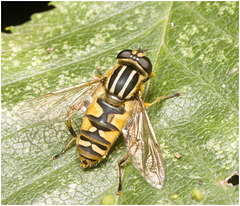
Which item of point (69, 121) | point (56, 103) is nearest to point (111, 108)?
point (69, 121)

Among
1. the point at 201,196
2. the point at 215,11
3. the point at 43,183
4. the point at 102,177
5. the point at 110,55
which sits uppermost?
→ the point at 215,11

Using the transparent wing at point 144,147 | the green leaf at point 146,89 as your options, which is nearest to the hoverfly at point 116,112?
the transparent wing at point 144,147

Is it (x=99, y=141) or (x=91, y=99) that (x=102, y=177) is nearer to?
(x=99, y=141)

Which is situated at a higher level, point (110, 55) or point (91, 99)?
point (110, 55)

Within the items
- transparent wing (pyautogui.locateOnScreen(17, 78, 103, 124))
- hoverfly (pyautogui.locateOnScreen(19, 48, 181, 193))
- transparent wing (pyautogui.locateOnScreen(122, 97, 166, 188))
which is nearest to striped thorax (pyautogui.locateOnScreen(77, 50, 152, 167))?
hoverfly (pyautogui.locateOnScreen(19, 48, 181, 193))

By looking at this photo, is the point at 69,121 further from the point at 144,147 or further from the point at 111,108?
the point at 144,147

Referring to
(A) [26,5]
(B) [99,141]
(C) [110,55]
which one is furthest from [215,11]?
(A) [26,5]

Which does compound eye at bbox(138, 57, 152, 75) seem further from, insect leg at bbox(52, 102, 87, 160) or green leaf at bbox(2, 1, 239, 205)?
insect leg at bbox(52, 102, 87, 160)

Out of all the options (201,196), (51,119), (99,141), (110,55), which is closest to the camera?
(201,196)

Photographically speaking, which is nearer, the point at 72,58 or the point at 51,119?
the point at 51,119

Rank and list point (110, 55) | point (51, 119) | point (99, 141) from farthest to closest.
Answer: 1. point (110, 55)
2. point (51, 119)
3. point (99, 141)
